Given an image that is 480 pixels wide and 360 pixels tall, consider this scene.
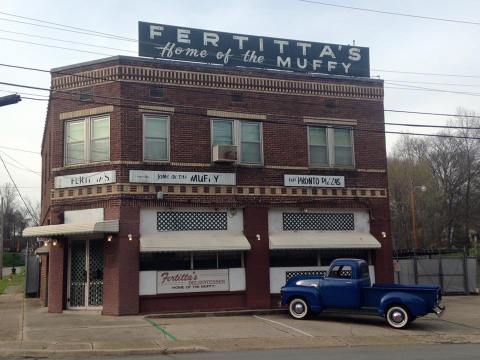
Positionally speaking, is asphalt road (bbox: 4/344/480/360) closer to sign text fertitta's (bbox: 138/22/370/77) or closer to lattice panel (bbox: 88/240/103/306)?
lattice panel (bbox: 88/240/103/306)

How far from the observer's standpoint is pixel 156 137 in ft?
62.1

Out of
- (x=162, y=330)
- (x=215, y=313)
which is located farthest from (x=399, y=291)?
(x=162, y=330)

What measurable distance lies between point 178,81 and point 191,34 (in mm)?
1873

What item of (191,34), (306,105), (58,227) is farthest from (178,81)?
(58,227)

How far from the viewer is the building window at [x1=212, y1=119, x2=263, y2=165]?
19750 millimetres

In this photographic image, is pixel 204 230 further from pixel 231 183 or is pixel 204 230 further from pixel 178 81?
pixel 178 81

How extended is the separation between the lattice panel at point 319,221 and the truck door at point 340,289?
3.93 m

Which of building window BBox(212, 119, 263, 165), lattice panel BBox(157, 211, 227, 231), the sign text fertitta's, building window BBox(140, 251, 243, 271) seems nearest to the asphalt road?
building window BBox(140, 251, 243, 271)

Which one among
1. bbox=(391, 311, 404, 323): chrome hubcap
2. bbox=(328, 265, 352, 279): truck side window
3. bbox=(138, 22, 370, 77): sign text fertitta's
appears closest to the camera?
bbox=(391, 311, 404, 323): chrome hubcap

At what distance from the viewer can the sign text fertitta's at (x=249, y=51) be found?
19.4 metres

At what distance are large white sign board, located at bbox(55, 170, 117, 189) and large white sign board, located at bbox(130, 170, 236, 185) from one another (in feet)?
2.31

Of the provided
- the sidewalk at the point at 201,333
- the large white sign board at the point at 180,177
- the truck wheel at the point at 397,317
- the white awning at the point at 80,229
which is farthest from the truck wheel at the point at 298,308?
the white awning at the point at 80,229

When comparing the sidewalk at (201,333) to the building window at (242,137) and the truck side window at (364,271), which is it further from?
the building window at (242,137)

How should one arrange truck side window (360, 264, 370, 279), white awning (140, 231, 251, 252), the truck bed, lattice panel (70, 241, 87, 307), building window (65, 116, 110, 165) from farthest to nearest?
building window (65, 116, 110, 165) → lattice panel (70, 241, 87, 307) → white awning (140, 231, 251, 252) → truck side window (360, 264, 370, 279) → the truck bed
